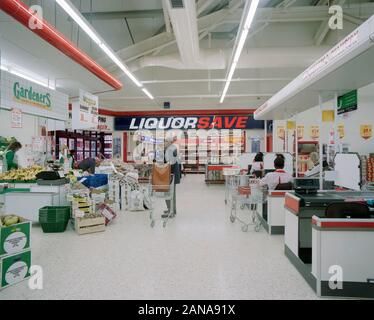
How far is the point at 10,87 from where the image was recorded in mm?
6160

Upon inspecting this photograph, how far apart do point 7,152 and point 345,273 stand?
24.9ft

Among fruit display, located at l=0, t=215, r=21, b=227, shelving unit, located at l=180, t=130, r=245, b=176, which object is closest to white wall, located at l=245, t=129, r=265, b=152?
shelving unit, located at l=180, t=130, r=245, b=176

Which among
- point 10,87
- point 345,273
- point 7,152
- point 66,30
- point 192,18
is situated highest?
point 66,30

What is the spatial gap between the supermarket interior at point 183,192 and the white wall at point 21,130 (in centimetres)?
6

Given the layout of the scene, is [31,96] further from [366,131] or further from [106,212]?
[366,131]

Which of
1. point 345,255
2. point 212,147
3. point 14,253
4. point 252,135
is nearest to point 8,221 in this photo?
point 14,253

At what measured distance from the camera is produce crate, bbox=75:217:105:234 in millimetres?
5270

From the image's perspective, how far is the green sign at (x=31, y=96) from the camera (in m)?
6.38

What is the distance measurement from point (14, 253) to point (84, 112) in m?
5.64

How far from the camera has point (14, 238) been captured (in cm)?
333

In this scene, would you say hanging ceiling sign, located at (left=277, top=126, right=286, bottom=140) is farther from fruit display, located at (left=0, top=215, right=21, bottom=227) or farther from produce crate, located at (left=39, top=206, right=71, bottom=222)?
fruit display, located at (left=0, top=215, right=21, bottom=227)

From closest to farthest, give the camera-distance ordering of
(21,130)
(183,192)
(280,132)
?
(21,130), (183,192), (280,132)

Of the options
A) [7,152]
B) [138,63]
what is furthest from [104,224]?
[138,63]
